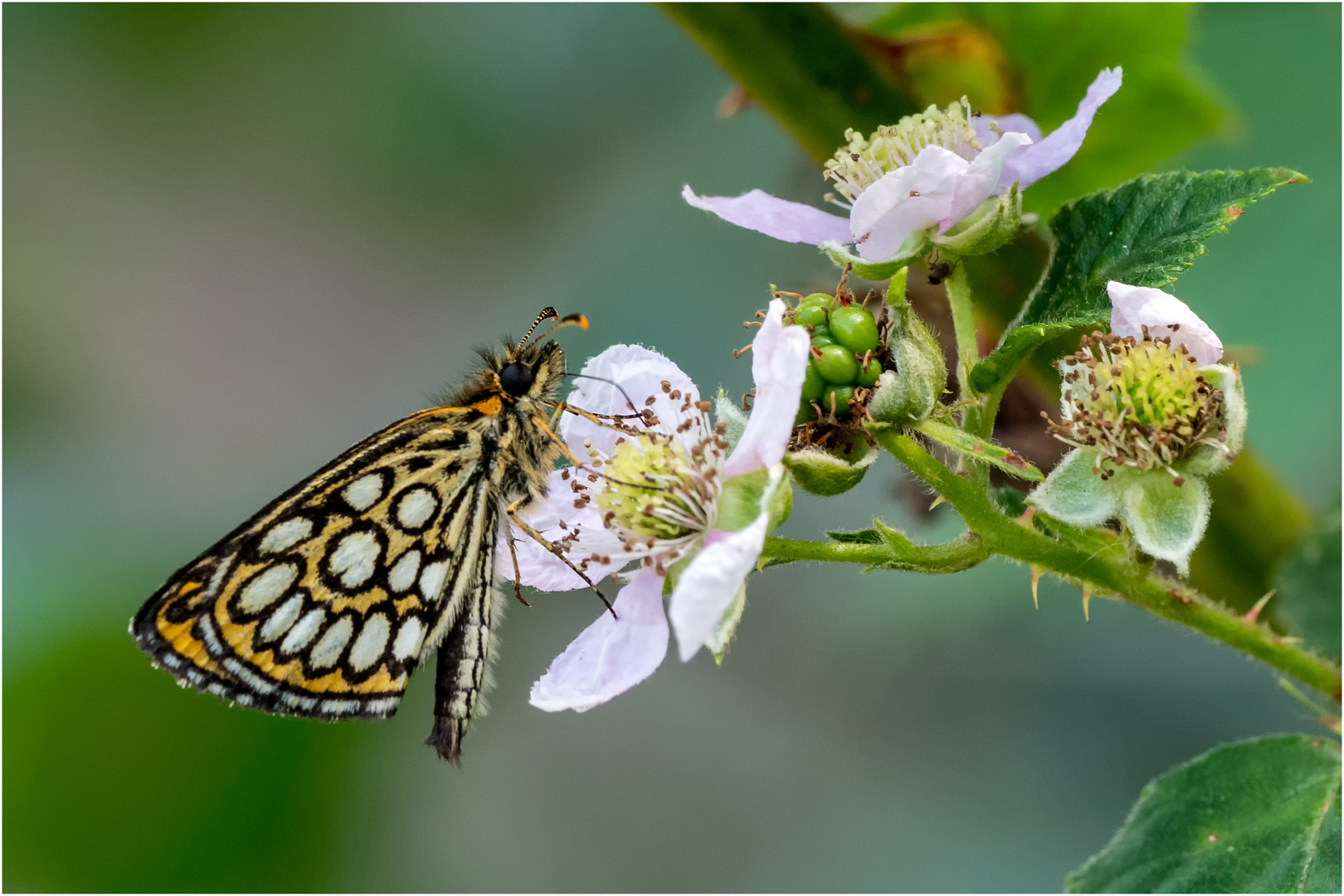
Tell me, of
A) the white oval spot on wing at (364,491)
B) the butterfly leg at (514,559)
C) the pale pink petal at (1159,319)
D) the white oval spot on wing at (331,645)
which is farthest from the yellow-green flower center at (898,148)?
the white oval spot on wing at (331,645)

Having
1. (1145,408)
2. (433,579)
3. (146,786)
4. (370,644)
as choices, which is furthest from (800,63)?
(146,786)

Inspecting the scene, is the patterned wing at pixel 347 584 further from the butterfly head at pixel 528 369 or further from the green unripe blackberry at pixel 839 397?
the green unripe blackberry at pixel 839 397

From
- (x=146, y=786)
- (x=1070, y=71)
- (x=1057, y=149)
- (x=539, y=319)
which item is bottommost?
(x=146, y=786)

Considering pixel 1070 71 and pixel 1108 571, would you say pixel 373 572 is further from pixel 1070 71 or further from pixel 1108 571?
pixel 1070 71

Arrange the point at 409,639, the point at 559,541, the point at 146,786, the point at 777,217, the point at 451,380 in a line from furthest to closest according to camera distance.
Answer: the point at 146,786
the point at 451,380
the point at 409,639
the point at 559,541
the point at 777,217

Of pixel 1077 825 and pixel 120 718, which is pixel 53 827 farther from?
pixel 1077 825

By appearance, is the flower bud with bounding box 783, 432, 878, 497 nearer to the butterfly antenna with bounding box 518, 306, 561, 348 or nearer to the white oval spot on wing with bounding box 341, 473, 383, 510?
the butterfly antenna with bounding box 518, 306, 561, 348

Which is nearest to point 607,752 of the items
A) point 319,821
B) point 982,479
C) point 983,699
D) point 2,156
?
point 319,821
